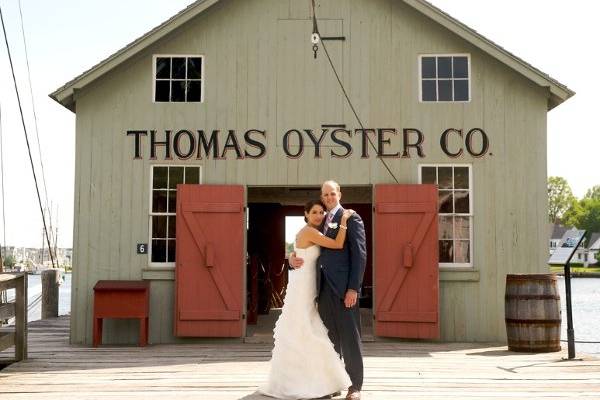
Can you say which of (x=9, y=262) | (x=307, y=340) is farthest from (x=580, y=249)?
(x=307, y=340)

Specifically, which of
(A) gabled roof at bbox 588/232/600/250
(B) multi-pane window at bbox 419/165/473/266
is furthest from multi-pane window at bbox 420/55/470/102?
(A) gabled roof at bbox 588/232/600/250

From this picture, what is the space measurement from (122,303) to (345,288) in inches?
196

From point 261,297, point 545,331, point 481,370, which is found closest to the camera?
point 481,370

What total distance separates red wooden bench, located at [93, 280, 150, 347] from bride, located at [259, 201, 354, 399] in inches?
167

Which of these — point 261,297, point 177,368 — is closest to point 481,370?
point 177,368

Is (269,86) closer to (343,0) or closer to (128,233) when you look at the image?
(343,0)

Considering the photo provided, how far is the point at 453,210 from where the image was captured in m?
11.6

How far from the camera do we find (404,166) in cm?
1158

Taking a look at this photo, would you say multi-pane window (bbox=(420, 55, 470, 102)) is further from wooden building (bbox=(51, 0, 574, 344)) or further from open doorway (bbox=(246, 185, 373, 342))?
open doorway (bbox=(246, 185, 373, 342))

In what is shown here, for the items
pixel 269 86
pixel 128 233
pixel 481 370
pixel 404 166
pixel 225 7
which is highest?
pixel 225 7

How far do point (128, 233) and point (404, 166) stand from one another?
391cm

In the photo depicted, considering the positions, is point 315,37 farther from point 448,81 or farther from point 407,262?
point 407,262

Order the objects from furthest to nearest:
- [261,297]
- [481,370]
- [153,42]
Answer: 1. [261,297]
2. [153,42]
3. [481,370]

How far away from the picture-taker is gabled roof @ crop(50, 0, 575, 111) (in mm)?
11312
